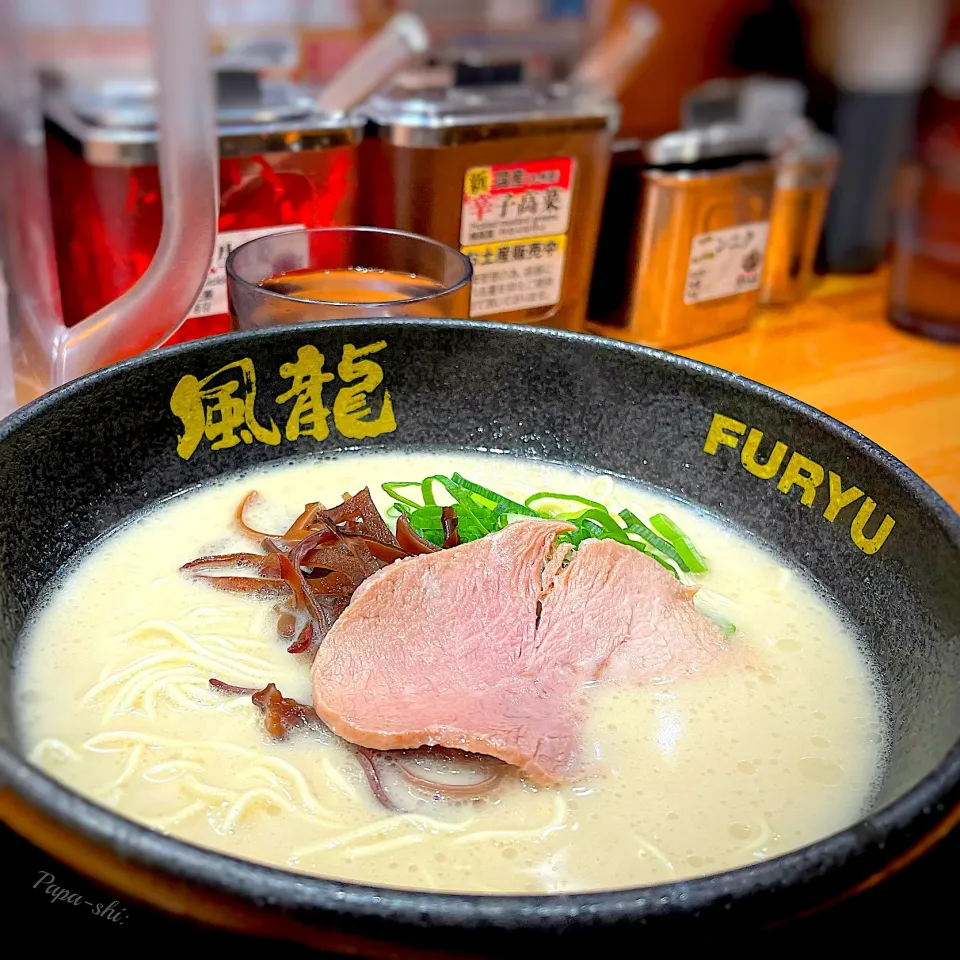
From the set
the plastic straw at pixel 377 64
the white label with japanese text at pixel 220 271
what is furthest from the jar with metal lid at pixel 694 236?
the white label with japanese text at pixel 220 271

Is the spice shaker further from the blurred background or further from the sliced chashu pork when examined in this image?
the sliced chashu pork

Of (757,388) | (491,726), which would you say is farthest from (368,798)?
(757,388)

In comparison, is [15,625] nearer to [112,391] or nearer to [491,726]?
[112,391]

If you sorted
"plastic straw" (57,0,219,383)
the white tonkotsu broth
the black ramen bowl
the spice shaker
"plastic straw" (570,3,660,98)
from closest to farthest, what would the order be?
the black ramen bowl < the white tonkotsu broth < "plastic straw" (57,0,219,383) < "plastic straw" (570,3,660,98) < the spice shaker

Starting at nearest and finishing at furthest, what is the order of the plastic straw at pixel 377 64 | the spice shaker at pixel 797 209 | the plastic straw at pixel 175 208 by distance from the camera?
the plastic straw at pixel 175 208, the plastic straw at pixel 377 64, the spice shaker at pixel 797 209

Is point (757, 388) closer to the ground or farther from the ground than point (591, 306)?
farther from the ground

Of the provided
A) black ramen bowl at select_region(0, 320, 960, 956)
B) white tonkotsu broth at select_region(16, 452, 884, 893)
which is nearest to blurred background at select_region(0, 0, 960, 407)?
black ramen bowl at select_region(0, 320, 960, 956)

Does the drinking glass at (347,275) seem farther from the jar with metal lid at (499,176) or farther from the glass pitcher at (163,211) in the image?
the jar with metal lid at (499,176)
